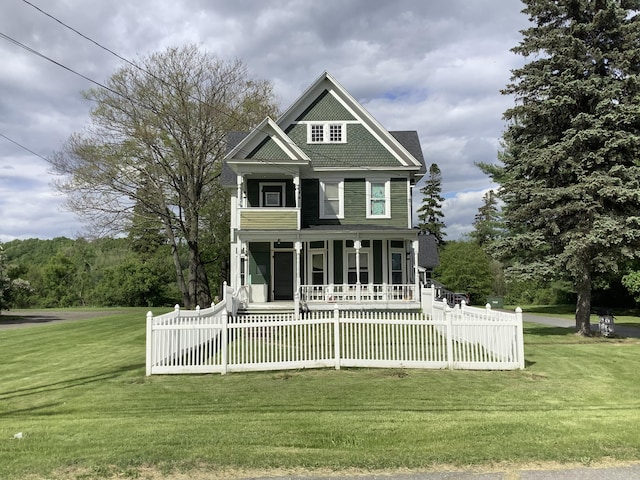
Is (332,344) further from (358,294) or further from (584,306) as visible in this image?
(584,306)

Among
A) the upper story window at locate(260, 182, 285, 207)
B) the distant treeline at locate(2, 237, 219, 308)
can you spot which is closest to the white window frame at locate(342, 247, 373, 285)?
the upper story window at locate(260, 182, 285, 207)

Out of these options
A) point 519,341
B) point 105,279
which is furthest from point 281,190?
point 105,279

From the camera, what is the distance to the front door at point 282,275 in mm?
21641

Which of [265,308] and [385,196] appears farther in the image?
[385,196]

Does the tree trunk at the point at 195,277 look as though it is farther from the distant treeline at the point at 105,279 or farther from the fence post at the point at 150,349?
the fence post at the point at 150,349

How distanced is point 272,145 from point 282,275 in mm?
5889

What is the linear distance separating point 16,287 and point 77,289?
37310 mm

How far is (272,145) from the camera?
20125 millimetres

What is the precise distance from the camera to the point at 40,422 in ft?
21.6

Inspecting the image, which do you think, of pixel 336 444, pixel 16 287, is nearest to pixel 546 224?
pixel 336 444

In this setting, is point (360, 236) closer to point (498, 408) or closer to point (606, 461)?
point (498, 408)

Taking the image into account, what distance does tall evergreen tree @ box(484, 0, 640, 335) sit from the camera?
14.8 metres

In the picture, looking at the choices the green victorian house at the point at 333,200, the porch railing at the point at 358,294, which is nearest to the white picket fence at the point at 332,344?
the porch railing at the point at 358,294

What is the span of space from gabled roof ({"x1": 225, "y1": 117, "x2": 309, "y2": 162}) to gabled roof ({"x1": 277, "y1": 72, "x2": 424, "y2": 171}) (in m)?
2.06
